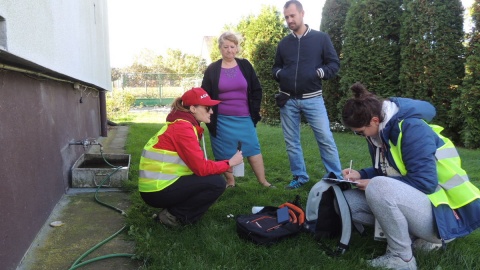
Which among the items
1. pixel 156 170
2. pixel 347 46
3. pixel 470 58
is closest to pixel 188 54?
pixel 347 46

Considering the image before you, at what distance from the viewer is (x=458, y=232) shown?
81.8 inches

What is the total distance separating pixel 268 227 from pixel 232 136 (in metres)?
1.34

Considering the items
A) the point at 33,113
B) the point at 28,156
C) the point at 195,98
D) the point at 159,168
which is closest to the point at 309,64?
the point at 195,98

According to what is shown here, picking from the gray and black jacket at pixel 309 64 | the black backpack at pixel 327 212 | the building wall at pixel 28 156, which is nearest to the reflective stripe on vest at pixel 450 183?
the black backpack at pixel 327 212

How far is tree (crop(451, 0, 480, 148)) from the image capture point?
6.12 metres

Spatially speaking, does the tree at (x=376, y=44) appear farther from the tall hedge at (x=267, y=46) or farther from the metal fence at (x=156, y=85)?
the metal fence at (x=156, y=85)

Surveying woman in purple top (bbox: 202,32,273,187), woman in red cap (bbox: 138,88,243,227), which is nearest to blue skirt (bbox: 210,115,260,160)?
woman in purple top (bbox: 202,32,273,187)

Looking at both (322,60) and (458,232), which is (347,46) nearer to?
(322,60)

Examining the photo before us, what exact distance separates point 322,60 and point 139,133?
485 centimetres

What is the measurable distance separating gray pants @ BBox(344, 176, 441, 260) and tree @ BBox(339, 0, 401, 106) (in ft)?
20.4

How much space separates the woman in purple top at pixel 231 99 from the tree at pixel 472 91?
4.28 m

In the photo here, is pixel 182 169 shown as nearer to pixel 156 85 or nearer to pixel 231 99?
pixel 231 99

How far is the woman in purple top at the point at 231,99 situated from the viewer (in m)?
3.64

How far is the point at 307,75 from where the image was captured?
12.3 feet
